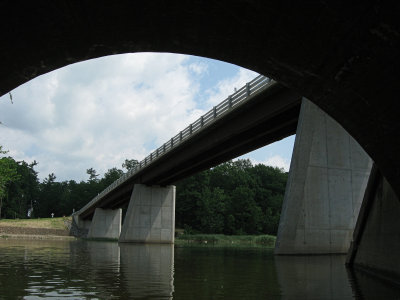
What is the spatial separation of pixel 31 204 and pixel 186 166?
408 ft

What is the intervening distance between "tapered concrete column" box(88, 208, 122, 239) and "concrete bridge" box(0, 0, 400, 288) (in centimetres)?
7001

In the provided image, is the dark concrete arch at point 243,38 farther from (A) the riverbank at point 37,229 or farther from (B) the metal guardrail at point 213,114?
(A) the riverbank at point 37,229

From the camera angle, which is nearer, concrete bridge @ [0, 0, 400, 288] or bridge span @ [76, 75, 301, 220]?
concrete bridge @ [0, 0, 400, 288]

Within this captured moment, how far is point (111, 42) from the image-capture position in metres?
5.47

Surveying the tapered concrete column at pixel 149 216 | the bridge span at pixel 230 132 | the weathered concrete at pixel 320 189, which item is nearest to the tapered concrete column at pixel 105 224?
the tapered concrete column at pixel 149 216

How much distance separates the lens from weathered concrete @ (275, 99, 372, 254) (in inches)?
793

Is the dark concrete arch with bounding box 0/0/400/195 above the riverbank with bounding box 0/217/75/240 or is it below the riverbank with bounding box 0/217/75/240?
above

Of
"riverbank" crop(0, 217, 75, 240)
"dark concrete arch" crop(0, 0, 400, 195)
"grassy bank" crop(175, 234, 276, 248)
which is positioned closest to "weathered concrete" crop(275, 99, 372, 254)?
"dark concrete arch" crop(0, 0, 400, 195)

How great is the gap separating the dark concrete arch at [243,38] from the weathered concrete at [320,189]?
554 inches

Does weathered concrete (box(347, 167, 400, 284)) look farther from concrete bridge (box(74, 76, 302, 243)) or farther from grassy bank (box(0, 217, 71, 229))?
grassy bank (box(0, 217, 71, 229))

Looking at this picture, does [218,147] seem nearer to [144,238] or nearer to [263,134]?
[263,134]

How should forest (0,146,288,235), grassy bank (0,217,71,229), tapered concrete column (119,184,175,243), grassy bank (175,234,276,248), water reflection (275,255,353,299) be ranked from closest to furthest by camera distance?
1. water reflection (275,255,353,299)
2. tapered concrete column (119,184,175,243)
3. grassy bank (175,234,276,248)
4. grassy bank (0,217,71,229)
5. forest (0,146,288,235)

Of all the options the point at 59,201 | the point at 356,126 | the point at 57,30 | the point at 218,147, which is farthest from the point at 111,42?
the point at 59,201

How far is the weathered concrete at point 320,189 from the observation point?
66.1 ft
